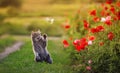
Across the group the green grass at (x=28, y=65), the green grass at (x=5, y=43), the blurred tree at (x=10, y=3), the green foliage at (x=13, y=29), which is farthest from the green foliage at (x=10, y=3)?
the green grass at (x=28, y=65)

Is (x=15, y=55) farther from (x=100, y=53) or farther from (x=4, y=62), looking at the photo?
(x=100, y=53)

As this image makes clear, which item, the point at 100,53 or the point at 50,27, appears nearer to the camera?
the point at 100,53

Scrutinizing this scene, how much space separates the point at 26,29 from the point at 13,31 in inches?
35.1

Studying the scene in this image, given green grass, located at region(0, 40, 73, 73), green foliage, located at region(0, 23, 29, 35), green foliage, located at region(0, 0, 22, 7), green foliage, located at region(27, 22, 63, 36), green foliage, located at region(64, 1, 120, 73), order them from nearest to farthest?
green foliage, located at region(64, 1, 120, 73), green grass, located at region(0, 40, 73, 73), green foliage, located at region(0, 0, 22, 7), green foliage, located at region(0, 23, 29, 35), green foliage, located at region(27, 22, 63, 36)

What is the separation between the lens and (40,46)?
12.3m

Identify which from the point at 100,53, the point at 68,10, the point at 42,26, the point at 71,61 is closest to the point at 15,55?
the point at 71,61

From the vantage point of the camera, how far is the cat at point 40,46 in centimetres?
1218

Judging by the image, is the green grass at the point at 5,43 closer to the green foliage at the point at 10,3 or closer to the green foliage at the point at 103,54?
the green foliage at the point at 10,3

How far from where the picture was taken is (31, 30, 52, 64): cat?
480 inches

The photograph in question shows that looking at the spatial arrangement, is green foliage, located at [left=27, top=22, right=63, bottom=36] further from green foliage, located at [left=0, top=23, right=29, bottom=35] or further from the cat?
the cat

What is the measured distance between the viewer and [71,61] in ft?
44.5

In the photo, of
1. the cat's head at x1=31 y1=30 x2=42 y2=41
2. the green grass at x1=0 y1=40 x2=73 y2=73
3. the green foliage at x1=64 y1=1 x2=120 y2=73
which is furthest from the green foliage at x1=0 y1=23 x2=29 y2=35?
the green foliage at x1=64 y1=1 x2=120 y2=73

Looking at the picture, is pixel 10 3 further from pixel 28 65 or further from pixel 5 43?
pixel 28 65

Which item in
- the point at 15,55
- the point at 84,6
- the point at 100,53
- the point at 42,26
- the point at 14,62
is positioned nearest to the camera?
the point at 100,53
